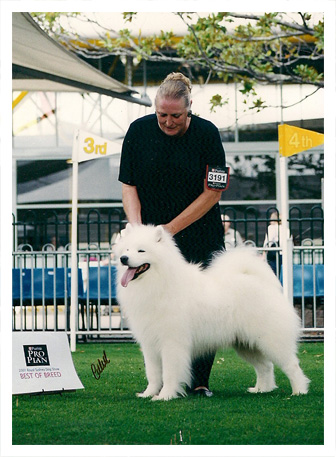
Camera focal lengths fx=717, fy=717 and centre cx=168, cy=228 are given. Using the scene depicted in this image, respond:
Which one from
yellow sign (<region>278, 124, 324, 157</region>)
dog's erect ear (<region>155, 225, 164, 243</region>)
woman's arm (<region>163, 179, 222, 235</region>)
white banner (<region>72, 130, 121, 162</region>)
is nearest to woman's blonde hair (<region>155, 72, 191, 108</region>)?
woman's arm (<region>163, 179, 222, 235</region>)

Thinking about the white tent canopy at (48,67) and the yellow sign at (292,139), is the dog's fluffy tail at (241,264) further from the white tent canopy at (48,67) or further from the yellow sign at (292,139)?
the white tent canopy at (48,67)

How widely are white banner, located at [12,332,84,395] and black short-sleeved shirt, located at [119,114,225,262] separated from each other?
1.03 meters

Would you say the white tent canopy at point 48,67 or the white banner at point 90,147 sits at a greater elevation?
the white tent canopy at point 48,67

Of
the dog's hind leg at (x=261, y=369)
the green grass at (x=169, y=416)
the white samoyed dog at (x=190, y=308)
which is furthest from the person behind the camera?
the dog's hind leg at (x=261, y=369)

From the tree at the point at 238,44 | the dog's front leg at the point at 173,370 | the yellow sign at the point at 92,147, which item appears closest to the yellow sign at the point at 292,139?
the tree at the point at 238,44

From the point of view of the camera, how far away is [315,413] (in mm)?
3922

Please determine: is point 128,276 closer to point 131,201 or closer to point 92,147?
point 131,201

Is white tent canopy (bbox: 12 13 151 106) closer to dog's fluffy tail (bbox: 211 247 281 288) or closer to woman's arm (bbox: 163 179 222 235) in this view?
woman's arm (bbox: 163 179 222 235)

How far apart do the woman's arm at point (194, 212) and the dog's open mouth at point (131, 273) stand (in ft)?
1.03

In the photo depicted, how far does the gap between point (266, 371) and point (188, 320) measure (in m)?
0.74

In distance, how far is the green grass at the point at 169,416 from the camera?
3408mm

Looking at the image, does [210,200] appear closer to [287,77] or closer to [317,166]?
[287,77]

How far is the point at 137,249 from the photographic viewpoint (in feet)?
14.3

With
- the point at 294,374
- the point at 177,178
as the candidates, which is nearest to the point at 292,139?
the point at 177,178
